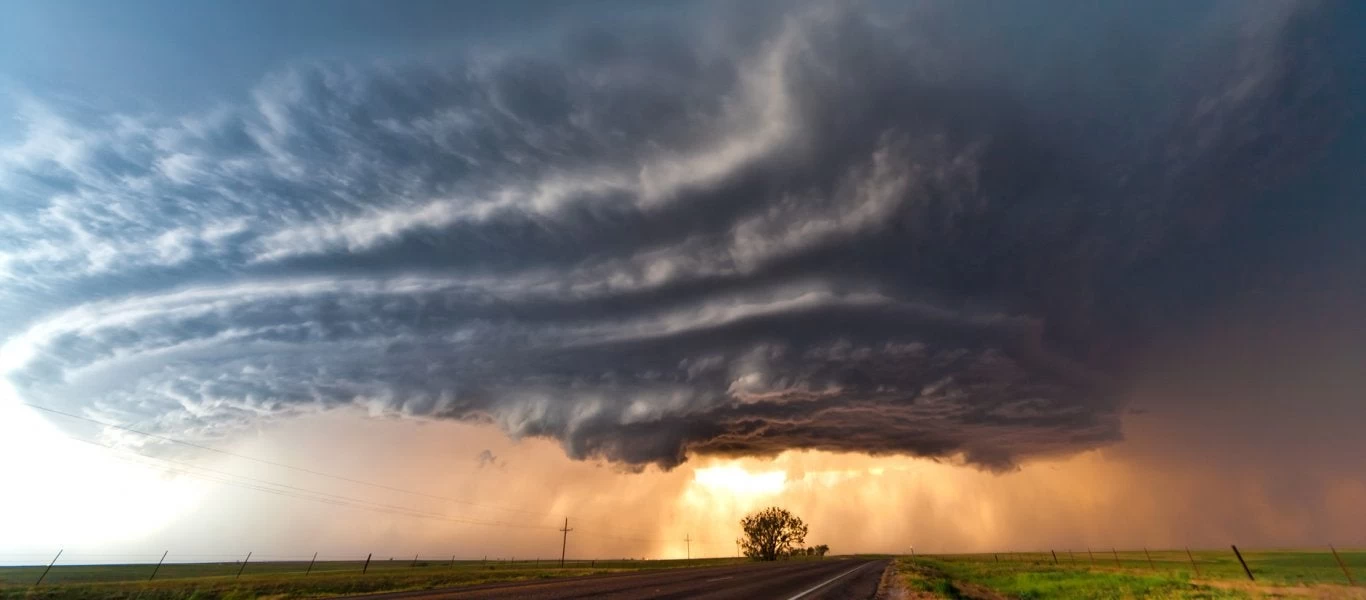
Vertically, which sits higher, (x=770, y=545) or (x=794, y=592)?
(x=770, y=545)

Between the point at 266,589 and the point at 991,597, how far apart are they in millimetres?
49022

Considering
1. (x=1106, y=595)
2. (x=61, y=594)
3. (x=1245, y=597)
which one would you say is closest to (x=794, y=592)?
(x=1106, y=595)

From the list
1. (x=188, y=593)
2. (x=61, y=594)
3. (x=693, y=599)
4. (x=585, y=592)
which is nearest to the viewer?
(x=693, y=599)

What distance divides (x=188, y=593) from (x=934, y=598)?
51.0 meters

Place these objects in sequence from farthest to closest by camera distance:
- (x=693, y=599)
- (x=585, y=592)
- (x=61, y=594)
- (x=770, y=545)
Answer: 1. (x=770, y=545)
2. (x=61, y=594)
3. (x=585, y=592)
4. (x=693, y=599)

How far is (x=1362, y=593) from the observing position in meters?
27.1

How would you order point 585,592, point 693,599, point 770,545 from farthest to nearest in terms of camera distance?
point 770,545 < point 585,592 < point 693,599

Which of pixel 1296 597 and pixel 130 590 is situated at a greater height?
pixel 130 590

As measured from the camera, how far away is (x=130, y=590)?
45844 millimetres

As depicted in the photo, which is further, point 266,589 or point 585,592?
point 266,589

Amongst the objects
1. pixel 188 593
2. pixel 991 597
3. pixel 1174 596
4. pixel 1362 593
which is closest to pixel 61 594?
pixel 188 593

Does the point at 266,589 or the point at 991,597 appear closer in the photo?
the point at 991,597

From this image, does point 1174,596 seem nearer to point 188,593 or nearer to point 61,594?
point 188,593

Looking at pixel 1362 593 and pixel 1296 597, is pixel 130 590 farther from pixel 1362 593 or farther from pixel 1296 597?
pixel 1362 593
